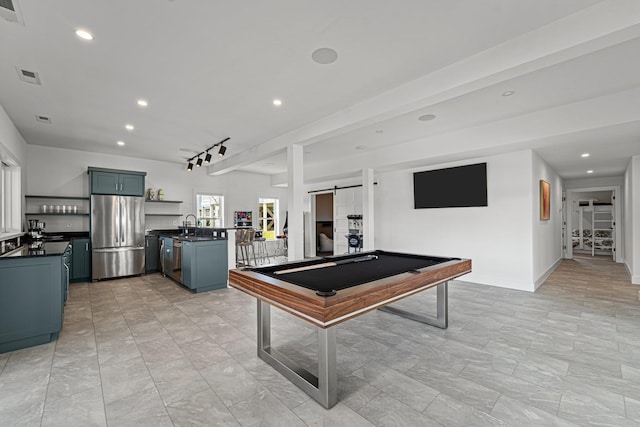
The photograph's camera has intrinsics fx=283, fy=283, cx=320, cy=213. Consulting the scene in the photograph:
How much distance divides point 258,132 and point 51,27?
291 cm

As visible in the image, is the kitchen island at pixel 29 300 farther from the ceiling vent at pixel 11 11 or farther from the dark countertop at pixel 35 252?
the ceiling vent at pixel 11 11

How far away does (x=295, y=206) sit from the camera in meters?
4.74

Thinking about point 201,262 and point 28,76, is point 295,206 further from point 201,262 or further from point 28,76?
point 28,76

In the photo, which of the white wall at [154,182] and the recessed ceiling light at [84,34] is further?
the white wall at [154,182]

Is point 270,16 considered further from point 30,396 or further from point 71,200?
point 71,200

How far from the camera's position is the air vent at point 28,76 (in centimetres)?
294

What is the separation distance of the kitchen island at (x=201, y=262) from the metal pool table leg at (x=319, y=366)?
2.69 metres

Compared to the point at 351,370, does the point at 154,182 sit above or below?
above

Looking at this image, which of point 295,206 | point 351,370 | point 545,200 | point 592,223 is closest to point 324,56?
point 295,206

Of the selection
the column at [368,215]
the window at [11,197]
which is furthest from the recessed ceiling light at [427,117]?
the window at [11,197]

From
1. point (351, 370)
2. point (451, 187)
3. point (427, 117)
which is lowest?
point (351, 370)

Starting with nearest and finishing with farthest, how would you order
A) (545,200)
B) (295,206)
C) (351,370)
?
(351,370) → (295,206) → (545,200)

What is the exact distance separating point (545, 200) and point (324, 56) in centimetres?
532

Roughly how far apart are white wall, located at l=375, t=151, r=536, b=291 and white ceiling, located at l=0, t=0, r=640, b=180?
58 cm
